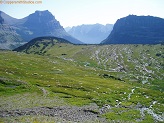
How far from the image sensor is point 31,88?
90062mm

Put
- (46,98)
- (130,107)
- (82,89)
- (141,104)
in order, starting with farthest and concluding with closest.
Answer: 1. (82,89)
2. (141,104)
3. (130,107)
4. (46,98)

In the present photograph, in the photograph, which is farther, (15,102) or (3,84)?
(3,84)

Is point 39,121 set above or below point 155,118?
above

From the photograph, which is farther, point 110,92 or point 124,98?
point 110,92

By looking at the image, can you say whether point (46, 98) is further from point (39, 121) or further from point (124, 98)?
point (124, 98)

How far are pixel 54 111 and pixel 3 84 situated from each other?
96.6 feet

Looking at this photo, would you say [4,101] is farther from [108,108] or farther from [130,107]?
[130,107]

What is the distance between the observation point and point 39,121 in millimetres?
57812

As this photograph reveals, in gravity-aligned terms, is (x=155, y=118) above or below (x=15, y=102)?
below

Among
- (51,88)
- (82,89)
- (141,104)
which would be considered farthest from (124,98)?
(51,88)

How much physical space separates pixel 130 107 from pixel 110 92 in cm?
2104

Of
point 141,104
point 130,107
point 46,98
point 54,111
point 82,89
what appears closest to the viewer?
point 54,111

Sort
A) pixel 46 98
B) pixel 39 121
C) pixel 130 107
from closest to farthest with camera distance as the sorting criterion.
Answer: pixel 39 121
pixel 46 98
pixel 130 107

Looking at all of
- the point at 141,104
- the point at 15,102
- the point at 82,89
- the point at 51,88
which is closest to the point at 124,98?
the point at 141,104
